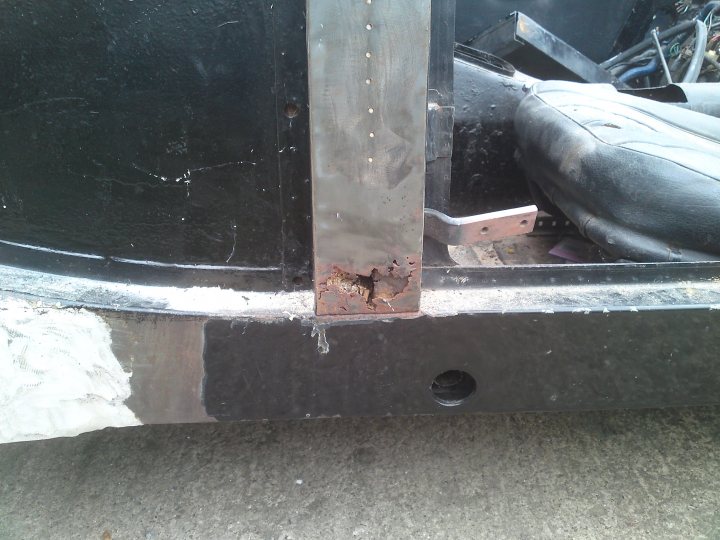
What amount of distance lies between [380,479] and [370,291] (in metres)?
0.82

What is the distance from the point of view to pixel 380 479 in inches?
67.5

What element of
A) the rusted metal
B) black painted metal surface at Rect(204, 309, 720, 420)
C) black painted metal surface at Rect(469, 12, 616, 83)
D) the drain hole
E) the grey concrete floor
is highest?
black painted metal surface at Rect(469, 12, 616, 83)

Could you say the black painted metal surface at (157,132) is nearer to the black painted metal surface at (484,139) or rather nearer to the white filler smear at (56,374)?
the white filler smear at (56,374)

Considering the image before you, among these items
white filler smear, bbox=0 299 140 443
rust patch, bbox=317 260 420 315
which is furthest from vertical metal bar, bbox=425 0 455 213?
white filler smear, bbox=0 299 140 443

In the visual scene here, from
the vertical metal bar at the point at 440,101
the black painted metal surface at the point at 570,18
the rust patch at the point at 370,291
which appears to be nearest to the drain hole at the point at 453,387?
the rust patch at the point at 370,291

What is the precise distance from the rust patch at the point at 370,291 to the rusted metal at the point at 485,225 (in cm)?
20

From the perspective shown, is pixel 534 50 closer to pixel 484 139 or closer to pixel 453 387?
pixel 484 139

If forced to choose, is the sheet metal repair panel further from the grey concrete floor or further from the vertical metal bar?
the grey concrete floor

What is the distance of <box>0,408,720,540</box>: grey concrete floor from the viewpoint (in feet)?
5.18

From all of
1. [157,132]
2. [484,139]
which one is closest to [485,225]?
[157,132]

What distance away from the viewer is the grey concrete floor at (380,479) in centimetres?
158

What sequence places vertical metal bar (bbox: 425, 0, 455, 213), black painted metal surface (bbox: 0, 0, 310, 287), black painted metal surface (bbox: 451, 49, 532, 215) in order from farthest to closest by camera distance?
1. black painted metal surface (bbox: 451, 49, 532, 215)
2. vertical metal bar (bbox: 425, 0, 455, 213)
3. black painted metal surface (bbox: 0, 0, 310, 287)

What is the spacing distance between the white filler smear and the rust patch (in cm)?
47

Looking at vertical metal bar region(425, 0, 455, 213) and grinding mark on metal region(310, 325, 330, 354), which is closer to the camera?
grinding mark on metal region(310, 325, 330, 354)
